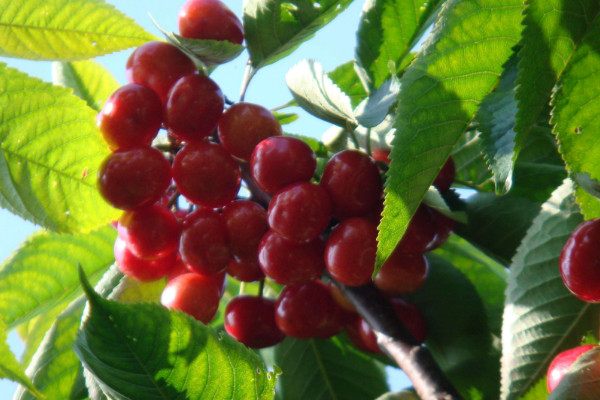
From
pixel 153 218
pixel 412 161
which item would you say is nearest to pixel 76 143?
pixel 153 218

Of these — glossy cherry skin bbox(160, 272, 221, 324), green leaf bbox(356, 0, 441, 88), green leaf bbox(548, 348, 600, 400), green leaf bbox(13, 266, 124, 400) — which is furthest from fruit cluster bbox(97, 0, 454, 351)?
green leaf bbox(548, 348, 600, 400)

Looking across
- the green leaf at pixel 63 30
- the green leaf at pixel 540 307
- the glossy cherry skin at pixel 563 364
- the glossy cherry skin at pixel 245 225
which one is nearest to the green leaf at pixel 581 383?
the glossy cherry skin at pixel 563 364

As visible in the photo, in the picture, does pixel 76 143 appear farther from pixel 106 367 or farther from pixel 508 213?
pixel 508 213

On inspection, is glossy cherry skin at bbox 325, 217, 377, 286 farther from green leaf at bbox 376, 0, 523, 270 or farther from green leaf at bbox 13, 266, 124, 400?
green leaf at bbox 13, 266, 124, 400

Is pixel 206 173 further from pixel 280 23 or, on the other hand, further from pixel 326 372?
pixel 326 372

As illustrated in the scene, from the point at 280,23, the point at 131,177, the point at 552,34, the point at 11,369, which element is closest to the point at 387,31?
the point at 280,23

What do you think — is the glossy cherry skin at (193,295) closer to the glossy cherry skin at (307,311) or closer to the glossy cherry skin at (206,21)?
the glossy cherry skin at (307,311)
